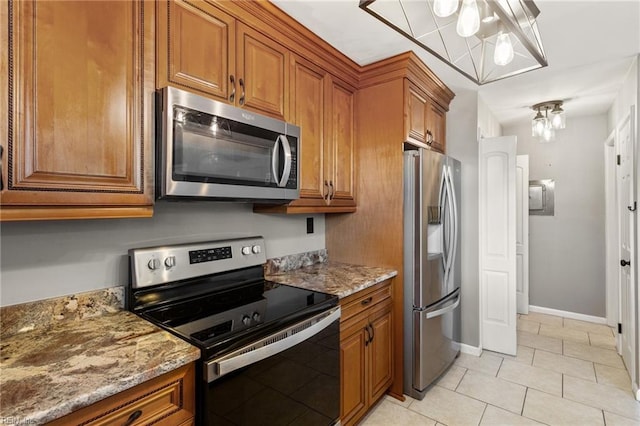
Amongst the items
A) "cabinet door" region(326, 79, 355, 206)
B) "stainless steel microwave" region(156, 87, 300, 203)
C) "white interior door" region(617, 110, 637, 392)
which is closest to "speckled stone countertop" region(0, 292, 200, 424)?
"stainless steel microwave" region(156, 87, 300, 203)

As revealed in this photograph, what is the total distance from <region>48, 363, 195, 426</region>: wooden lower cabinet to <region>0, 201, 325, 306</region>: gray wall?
0.65 m

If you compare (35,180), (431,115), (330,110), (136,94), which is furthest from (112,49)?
(431,115)

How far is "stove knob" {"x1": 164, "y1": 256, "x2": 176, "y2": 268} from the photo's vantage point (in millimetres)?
1549

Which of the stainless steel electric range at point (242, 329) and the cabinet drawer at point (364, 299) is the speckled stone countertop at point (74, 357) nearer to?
the stainless steel electric range at point (242, 329)

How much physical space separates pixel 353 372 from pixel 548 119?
3.27 meters

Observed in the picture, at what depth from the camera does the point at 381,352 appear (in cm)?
217

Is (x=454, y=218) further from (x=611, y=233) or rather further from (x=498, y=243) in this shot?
(x=611, y=233)

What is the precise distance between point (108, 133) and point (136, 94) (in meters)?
0.19

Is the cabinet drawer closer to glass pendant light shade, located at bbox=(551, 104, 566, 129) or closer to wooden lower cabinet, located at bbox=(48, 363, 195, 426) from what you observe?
wooden lower cabinet, located at bbox=(48, 363, 195, 426)

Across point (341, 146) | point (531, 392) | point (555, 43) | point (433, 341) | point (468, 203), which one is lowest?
point (531, 392)

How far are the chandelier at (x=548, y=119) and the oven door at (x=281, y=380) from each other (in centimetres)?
311

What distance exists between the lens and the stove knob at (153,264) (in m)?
1.48

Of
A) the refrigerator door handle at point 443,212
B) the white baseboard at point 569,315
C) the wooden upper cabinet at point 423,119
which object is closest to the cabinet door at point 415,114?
the wooden upper cabinet at point 423,119

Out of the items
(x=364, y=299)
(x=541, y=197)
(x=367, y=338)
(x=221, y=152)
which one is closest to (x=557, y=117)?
(x=541, y=197)
